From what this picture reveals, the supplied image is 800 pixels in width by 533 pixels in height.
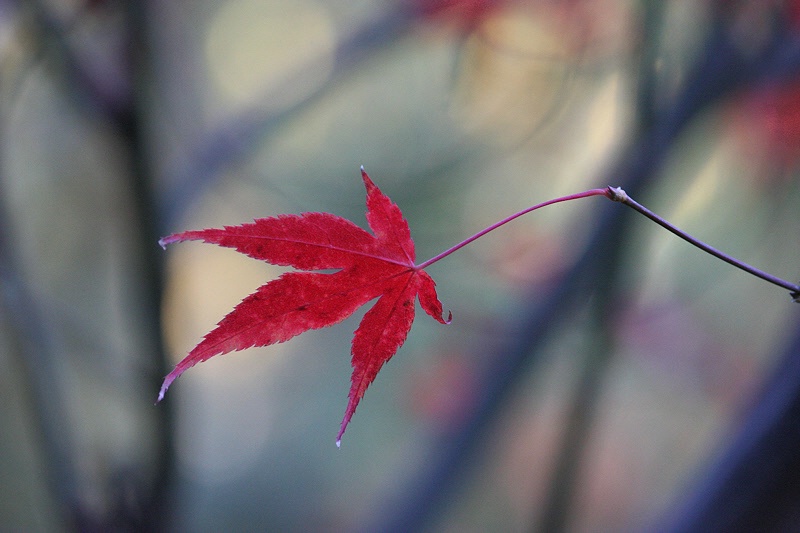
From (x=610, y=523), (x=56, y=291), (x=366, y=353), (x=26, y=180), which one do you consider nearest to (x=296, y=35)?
(x=26, y=180)

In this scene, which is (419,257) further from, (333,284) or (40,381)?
(333,284)

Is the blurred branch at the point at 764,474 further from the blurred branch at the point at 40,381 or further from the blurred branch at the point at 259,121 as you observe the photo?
the blurred branch at the point at 40,381

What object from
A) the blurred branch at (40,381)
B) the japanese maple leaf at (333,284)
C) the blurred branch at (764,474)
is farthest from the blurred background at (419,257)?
the japanese maple leaf at (333,284)

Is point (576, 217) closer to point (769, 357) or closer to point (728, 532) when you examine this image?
point (769, 357)

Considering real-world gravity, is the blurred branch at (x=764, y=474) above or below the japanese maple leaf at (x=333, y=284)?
below

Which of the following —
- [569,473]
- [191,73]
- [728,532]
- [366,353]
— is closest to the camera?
[366,353]
